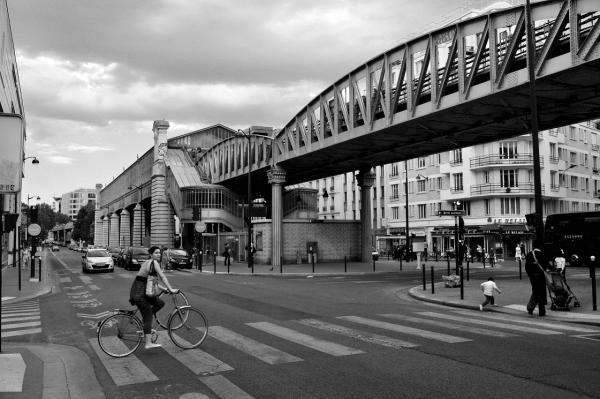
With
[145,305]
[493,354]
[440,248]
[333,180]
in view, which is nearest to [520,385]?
[493,354]

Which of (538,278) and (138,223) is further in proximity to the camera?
(138,223)

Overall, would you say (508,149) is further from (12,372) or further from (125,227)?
(125,227)

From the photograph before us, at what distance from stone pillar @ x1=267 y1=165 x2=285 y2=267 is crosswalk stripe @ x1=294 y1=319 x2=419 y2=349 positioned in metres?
27.3

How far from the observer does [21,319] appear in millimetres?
13000

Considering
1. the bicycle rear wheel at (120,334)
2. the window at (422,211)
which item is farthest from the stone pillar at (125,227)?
the bicycle rear wheel at (120,334)

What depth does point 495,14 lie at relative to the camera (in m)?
20.5

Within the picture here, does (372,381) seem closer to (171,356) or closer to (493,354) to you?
(493,354)

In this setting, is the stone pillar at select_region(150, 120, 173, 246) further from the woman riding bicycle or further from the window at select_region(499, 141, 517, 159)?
the woman riding bicycle

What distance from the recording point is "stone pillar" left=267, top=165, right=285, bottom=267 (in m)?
39.3

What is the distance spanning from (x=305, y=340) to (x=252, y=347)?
41.6 inches

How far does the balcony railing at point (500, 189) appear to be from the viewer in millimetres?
57128

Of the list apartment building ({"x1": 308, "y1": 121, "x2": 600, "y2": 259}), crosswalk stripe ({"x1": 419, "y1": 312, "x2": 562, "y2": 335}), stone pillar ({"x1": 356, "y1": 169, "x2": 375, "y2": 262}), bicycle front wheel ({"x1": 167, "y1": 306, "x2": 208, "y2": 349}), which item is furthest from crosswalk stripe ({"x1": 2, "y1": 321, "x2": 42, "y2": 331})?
apartment building ({"x1": 308, "y1": 121, "x2": 600, "y2": 259})

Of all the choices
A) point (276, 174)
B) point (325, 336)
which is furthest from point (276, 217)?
point (325, 336)

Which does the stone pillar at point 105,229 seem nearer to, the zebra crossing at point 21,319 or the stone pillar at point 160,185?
the stone pillar at point 160,185
